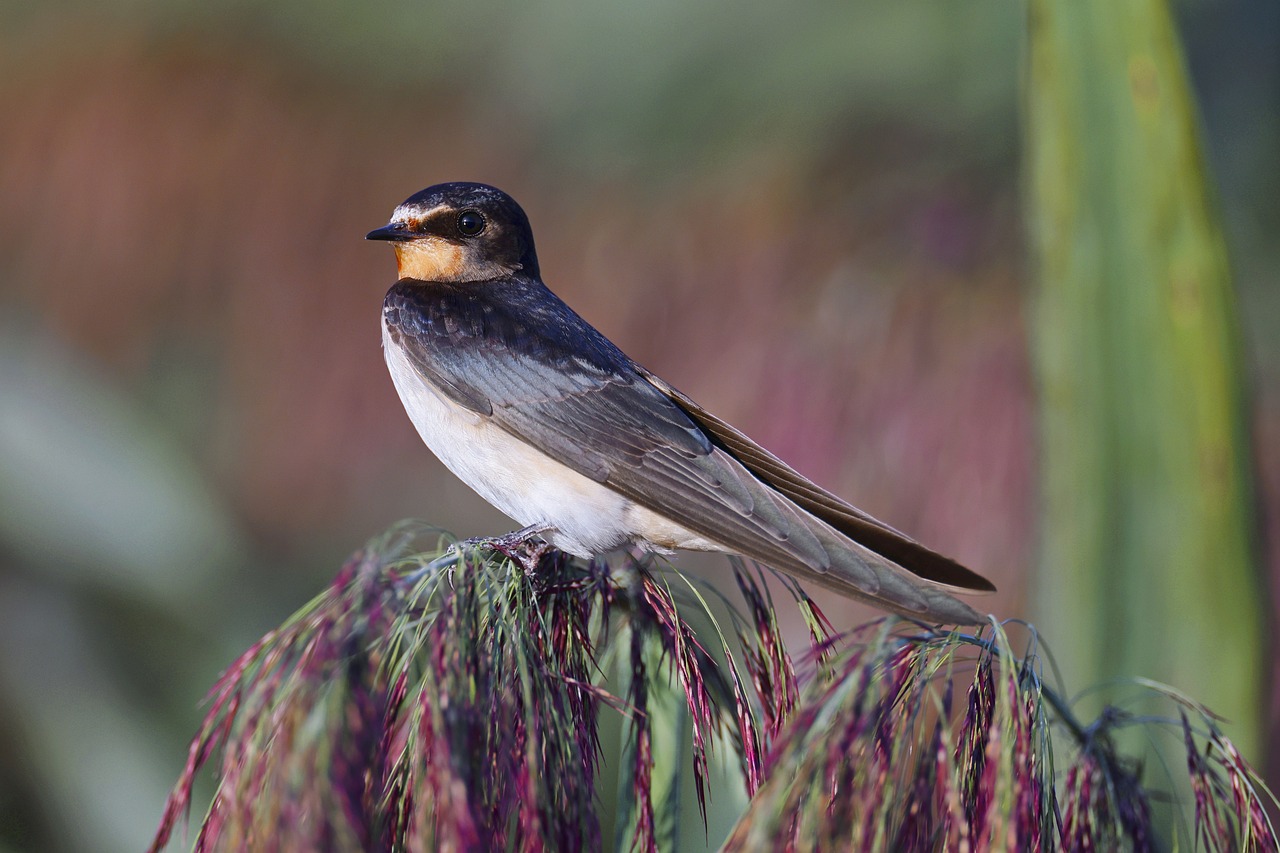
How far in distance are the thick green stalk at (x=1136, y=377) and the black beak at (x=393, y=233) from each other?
3.05 feet

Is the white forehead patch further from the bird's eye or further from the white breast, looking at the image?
the white breast

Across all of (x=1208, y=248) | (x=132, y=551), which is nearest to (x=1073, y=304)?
(x=1208, y=248)

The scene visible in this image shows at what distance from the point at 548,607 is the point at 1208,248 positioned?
2.97ft

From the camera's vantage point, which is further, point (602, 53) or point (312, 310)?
point (312, 310)

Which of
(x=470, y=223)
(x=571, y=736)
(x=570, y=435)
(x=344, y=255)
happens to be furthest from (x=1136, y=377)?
(x=344, y=255)

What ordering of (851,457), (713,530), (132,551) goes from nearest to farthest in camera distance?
(713,530)
(132,551)
(851,457)

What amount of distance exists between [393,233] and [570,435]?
0.47 metres

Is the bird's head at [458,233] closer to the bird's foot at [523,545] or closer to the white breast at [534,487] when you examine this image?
the white breast at [534,487]

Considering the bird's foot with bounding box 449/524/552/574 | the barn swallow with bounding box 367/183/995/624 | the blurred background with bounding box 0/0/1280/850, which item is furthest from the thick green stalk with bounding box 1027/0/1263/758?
the blurred background with bounding box 0/0/1280/850

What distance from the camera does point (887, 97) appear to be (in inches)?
146

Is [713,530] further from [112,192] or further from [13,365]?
[112,192]

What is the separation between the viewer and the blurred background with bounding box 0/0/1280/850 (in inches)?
96.0

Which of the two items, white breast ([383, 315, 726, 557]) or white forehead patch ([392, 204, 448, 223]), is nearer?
white breast ([383, 315, 726, 557])

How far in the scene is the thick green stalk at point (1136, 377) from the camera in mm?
1450
